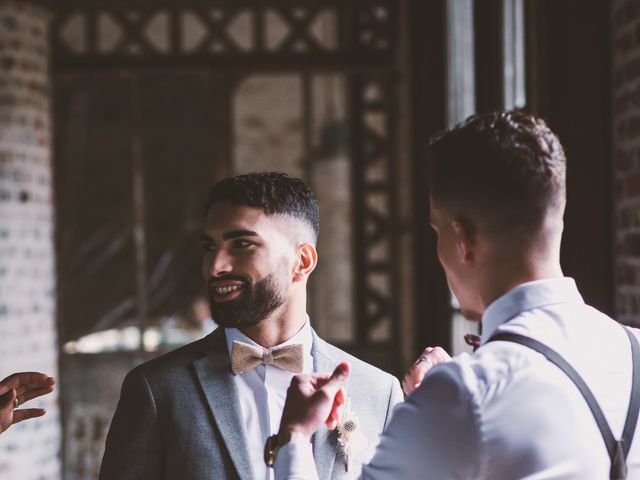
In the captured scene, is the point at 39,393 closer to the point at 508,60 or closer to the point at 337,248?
the point at 508,60

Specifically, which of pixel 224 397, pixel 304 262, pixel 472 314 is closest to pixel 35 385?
pixel 224 397

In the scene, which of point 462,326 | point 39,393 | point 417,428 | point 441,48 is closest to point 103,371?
point 462,326

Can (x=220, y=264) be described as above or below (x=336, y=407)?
above

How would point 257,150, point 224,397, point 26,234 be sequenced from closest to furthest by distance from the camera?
point 224,397 → point 26,234 → point 257,150

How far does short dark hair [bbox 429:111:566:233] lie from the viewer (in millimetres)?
1336

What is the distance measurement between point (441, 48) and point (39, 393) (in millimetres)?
3871

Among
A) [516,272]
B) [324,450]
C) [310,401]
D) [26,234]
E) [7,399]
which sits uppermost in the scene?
[516,272]

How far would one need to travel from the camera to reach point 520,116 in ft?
4.51

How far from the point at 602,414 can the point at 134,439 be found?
0.95 meters

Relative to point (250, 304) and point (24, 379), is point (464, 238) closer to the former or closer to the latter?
point (250, 304)

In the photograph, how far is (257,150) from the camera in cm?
1137

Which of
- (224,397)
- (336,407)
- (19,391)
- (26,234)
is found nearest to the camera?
(336,407)

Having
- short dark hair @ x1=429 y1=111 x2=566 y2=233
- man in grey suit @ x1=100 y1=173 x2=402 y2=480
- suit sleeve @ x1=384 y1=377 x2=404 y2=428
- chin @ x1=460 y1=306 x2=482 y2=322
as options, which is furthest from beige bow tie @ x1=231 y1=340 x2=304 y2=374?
short dark hair @ x1=429 y1=111 x2=566 y2=233

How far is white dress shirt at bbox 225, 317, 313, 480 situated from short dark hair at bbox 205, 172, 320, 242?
287 millimetres
